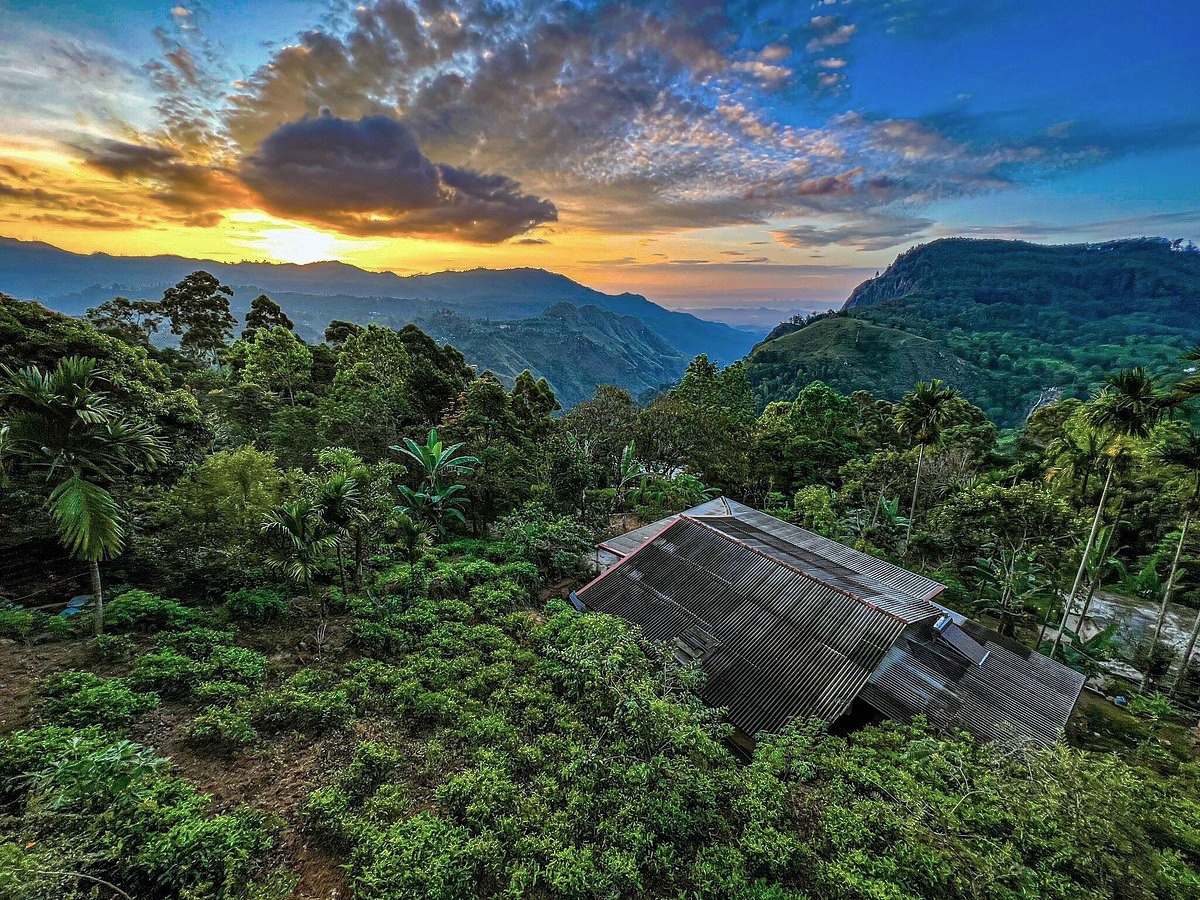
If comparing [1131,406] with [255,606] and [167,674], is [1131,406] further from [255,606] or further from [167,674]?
[255,606]

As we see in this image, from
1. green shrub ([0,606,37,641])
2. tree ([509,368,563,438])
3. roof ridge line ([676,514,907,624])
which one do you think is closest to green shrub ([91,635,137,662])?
green shrub ([0,606,37,641])

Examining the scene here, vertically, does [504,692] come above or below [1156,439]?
below

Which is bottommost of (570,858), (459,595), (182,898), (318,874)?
(459,595)

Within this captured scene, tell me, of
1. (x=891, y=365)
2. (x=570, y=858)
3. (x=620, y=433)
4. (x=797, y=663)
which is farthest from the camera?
(x=891, y=365)

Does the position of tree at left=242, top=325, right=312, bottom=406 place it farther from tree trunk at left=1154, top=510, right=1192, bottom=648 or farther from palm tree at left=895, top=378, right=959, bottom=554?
tree trunk at left=1154, top=510, right=1192, bottom=648

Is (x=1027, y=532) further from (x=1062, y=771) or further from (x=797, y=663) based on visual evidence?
(x=1062, y=771)

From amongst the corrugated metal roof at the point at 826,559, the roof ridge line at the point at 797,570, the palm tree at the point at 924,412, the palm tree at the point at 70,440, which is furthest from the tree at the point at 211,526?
the palm tree at the point at 924,412

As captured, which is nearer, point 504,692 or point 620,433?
point 504,692

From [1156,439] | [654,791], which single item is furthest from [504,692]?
[1156,439]

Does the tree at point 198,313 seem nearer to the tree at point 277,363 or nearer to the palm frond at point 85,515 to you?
the tree at point 277,363
